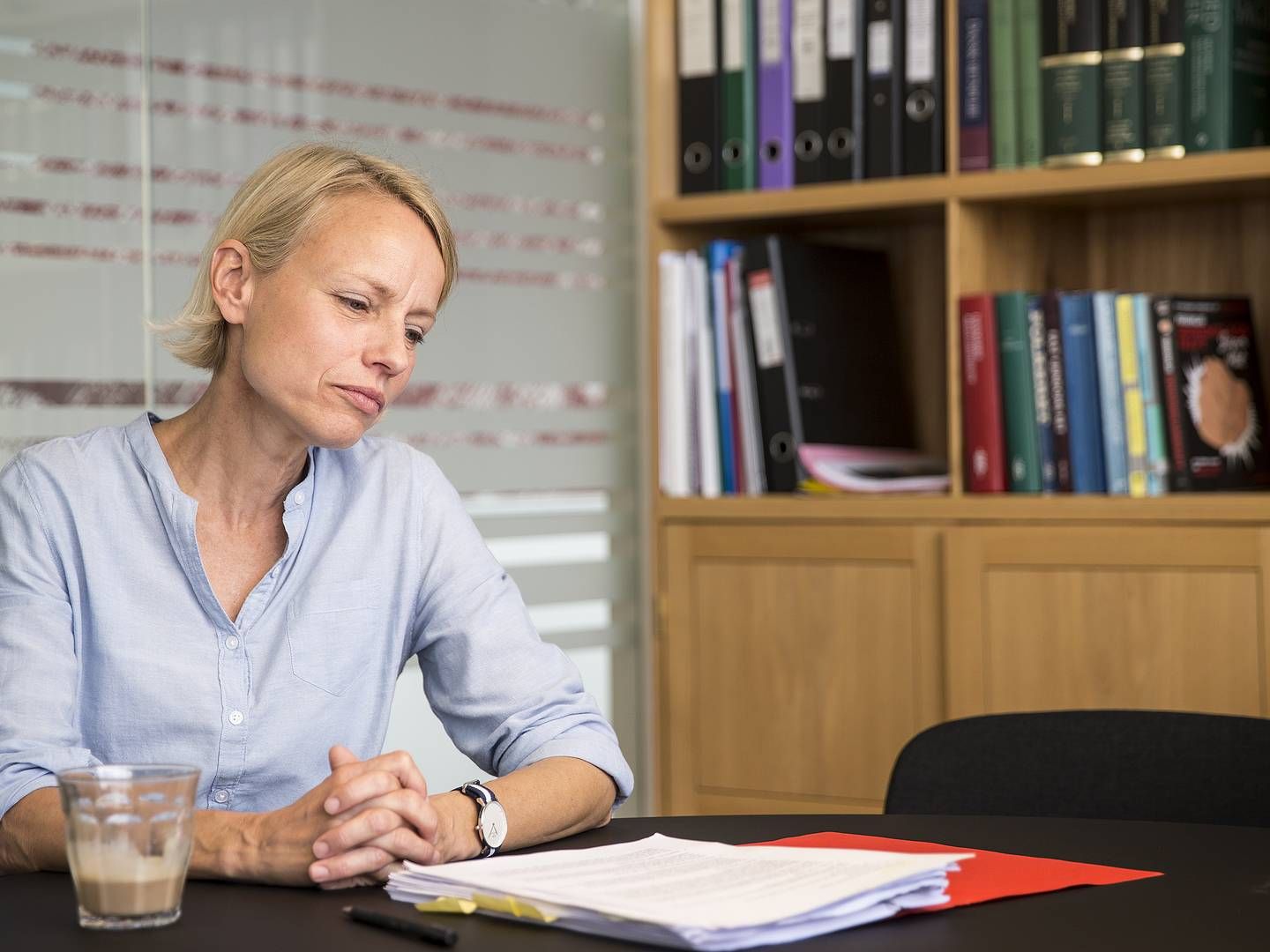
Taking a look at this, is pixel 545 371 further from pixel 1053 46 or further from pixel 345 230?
pixel 345 230

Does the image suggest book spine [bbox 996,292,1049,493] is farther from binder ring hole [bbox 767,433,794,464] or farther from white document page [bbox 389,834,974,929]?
white document page [bbox 389,834,974,929]

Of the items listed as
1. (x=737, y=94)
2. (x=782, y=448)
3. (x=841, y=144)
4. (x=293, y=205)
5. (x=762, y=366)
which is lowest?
(x=782, y=448)

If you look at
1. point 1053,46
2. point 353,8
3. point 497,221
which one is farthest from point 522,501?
point 1053,46

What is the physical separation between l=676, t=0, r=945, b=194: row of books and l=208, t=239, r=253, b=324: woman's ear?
1.36 m

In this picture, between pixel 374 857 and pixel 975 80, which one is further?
A: pixel 975 80

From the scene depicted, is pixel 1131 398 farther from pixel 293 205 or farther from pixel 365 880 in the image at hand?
pixel 365 880

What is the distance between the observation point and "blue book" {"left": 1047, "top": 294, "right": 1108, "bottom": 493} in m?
2.53

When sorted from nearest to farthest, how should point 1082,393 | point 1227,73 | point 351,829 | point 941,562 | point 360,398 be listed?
point 351,829 < point 360,398 < point 1227,73 < point 1082,393 < point 941,562

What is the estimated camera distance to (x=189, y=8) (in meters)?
2.49

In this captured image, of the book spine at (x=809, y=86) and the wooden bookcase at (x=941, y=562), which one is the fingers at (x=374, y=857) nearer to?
the wooden bookcase at (x=941, y=562)

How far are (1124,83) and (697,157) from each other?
74 cm

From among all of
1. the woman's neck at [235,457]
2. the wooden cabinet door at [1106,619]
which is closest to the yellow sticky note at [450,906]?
the woman's neck at [235,457]

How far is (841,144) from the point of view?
275cm

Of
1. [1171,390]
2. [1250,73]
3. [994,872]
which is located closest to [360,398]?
[994,872]
